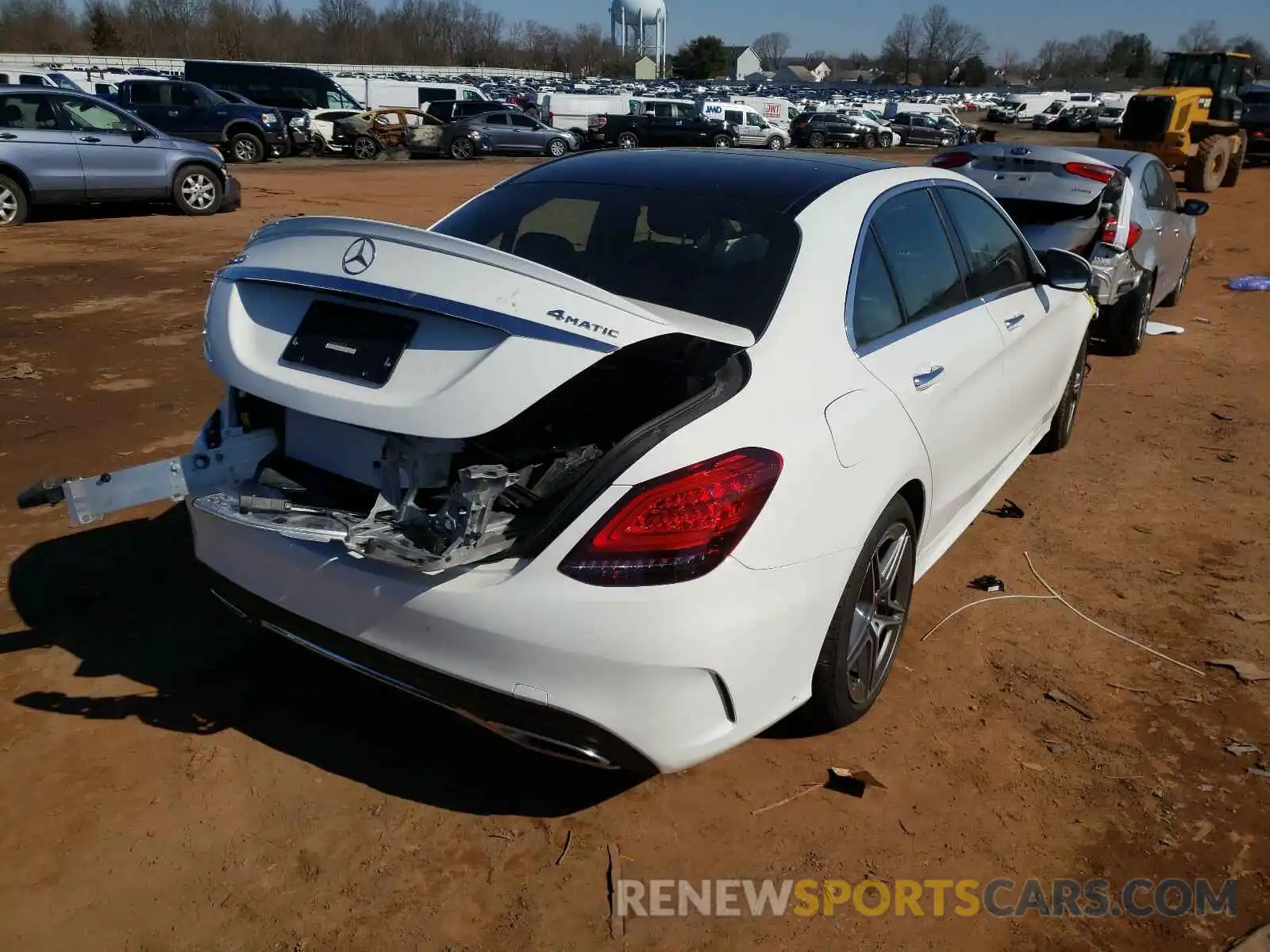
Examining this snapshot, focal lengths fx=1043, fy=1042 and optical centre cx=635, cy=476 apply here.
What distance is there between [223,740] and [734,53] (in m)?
160

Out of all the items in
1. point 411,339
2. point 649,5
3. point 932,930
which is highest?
point 649,5

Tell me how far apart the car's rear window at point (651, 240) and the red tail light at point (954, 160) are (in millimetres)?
5594

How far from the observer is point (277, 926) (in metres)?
2.53

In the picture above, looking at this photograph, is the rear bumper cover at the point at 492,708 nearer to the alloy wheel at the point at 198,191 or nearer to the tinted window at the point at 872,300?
the tinted window at the point at 872,300

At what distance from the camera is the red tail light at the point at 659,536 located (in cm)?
247

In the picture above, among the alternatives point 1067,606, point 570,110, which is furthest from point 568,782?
point 570,110

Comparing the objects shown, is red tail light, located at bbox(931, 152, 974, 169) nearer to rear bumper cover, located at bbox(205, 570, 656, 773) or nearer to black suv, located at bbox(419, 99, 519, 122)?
rear bumper cover, located at bbox(205, 570, 656, 773)

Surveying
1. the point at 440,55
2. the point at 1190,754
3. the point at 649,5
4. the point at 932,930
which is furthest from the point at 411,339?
the point at 649,5

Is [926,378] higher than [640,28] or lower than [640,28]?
lower

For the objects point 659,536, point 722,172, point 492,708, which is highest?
point 722,172

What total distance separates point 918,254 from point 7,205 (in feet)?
43.7

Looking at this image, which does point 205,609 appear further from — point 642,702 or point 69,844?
point 642,702

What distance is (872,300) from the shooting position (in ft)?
11.0

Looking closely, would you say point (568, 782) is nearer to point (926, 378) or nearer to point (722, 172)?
point (926, 378)
